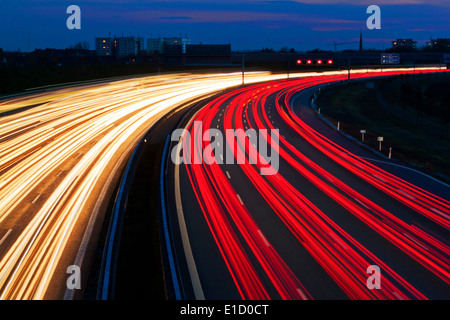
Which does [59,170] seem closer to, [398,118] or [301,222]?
[301,222]

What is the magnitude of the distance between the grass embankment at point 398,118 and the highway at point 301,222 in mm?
4245

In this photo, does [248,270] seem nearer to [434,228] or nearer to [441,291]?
[441,291]

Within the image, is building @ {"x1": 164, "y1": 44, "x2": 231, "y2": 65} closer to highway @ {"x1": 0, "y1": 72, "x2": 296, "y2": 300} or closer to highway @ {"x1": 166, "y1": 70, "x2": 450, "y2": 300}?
highway @ {"x1": 0, "y1": 72, "x2": 296, "y2": 300}

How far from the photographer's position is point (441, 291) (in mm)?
16312

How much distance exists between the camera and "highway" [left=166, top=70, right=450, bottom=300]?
16906 mm

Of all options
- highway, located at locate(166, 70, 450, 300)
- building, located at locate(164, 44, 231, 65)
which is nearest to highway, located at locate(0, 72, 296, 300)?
highway, located at locate(166, 70, 450, 300)

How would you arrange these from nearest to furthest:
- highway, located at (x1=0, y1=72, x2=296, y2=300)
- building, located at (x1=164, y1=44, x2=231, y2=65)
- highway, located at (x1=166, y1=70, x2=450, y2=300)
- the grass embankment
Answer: highway, located at (x1=166, y1=70, x2=450, y2=300)
highway, located at (x1=0, y1=72, x2=296, y2=300)
the grass embankment
building, located at (x1=164, y1=44, x2=231, y2=65)

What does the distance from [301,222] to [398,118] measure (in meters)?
46.2

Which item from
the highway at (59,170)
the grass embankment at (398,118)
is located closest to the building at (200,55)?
the grass embankment at (398,118)

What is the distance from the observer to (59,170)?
31.5m

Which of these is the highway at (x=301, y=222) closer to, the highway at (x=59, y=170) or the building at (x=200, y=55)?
the highway at (x=59, y=170)

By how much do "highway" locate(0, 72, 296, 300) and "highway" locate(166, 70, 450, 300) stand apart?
3.87 m

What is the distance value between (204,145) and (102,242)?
66.4 feet

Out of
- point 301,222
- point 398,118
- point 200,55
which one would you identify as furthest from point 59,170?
point 200,55
